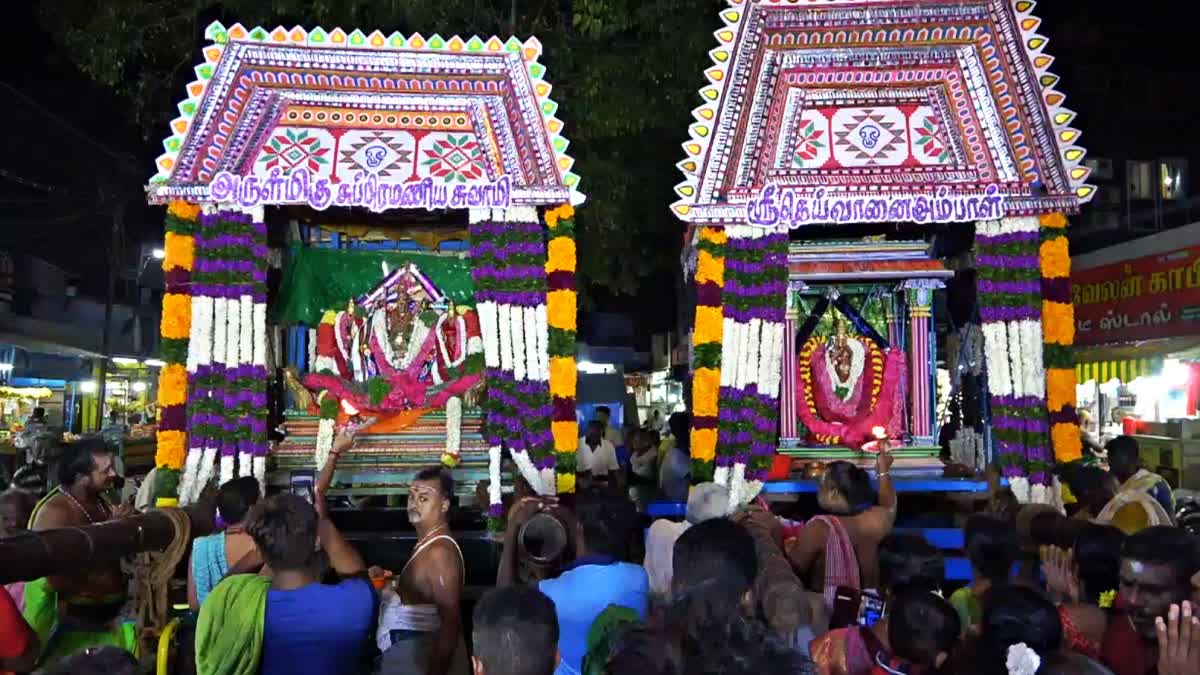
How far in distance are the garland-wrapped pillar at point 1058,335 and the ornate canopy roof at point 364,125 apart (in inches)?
153

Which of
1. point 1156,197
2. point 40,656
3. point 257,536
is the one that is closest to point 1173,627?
point 257,536

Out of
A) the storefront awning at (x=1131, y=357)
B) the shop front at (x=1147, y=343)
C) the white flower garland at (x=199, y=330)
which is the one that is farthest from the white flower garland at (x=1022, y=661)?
the storefront awning at (x=1131, y=357)

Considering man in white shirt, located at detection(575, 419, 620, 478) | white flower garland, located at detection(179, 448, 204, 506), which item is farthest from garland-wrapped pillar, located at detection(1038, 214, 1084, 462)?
white flower garland, located at detection(179, 448, 204, 506)

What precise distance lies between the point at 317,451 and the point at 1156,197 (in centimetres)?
1838

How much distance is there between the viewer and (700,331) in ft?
26.8

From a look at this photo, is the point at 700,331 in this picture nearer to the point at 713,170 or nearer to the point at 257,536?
the point at 713,170

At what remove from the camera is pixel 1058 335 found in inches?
317

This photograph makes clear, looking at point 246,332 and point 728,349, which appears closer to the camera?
point 728,349

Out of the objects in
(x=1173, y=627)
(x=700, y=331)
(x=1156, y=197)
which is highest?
(x=1156, y=197)

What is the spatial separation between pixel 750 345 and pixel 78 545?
5355 mm

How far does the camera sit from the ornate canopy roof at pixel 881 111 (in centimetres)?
795

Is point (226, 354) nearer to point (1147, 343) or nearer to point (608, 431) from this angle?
point (608, 431)

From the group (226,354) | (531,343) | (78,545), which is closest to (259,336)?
(226,354)

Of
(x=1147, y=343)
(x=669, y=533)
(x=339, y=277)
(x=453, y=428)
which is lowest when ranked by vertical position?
(x=669, y=533)
